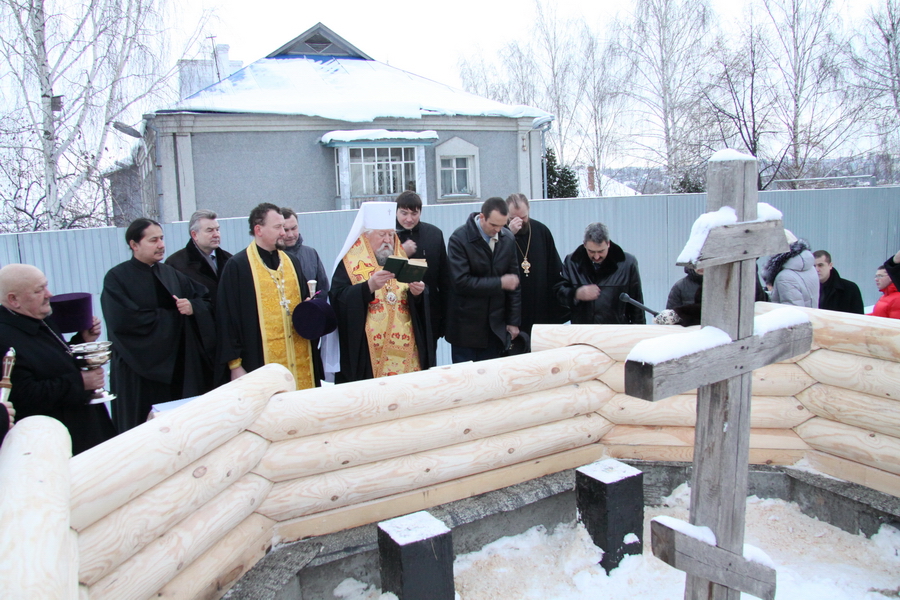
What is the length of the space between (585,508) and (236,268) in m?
2.50

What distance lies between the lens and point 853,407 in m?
3.49

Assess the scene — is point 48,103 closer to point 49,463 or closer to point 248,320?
point 248,320

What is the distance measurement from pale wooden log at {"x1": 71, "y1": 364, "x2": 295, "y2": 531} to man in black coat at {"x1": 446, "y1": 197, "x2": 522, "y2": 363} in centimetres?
211

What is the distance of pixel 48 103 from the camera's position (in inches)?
483

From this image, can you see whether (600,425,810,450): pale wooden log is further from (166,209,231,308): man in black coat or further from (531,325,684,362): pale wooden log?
(166,209,231,308): man in black coat

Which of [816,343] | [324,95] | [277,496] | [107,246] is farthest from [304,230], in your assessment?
[324,95]

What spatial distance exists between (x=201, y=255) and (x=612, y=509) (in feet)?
10.8

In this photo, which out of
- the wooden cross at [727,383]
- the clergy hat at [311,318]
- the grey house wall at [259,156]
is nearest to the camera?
the wooden cross at [727,383]

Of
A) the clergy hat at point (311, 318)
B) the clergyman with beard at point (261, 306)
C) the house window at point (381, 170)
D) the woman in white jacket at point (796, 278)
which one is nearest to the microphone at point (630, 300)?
the woman in white jacket at point (796, 278)

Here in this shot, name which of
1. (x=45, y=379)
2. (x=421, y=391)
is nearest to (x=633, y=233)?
(x=421, y=391)

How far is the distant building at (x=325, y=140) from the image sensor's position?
659 inches

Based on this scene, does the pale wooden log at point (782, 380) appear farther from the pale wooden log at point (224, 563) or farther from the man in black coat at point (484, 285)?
the pale wooden log at point (224, 563)

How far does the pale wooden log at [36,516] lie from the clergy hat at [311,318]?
192 cm

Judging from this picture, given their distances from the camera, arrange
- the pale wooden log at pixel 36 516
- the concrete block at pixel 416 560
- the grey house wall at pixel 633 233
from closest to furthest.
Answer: the pale wooden log at pixel 36 516 < the concrete block at pixel 416 560 < the grey house wall at pixel 633 233
